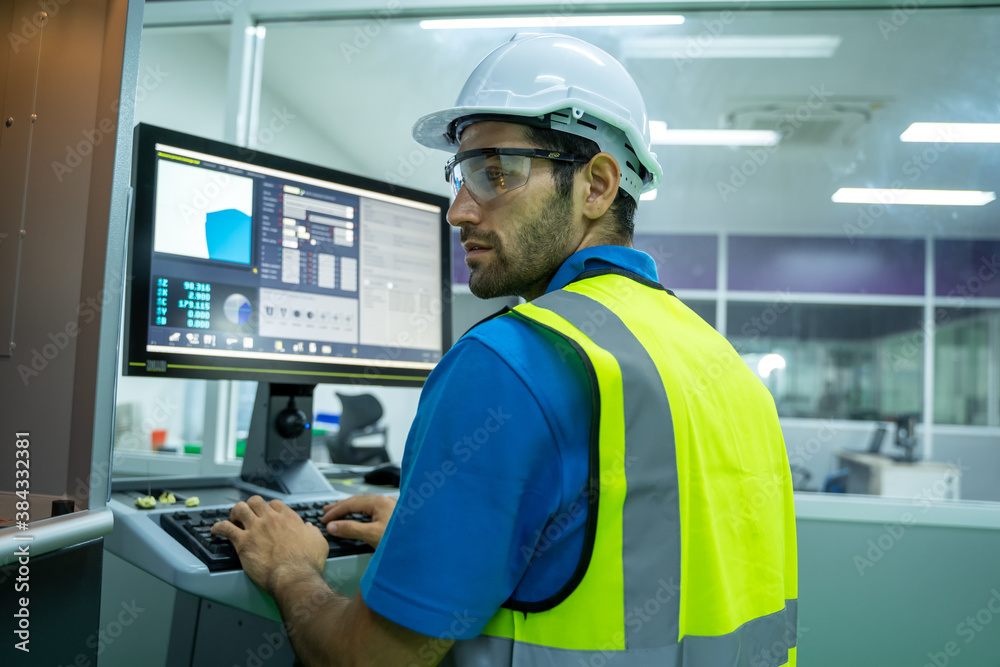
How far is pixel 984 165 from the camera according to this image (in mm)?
1859

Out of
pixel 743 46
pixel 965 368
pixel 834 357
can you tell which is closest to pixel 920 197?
pixel 743 46

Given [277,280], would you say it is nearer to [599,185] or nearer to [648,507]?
[599,185]

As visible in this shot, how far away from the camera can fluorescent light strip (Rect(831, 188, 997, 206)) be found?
189 cm

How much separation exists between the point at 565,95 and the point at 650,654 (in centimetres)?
68

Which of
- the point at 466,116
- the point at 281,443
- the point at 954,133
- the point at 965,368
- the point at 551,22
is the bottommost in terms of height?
the point at 281,443

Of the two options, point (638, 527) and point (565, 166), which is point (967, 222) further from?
point (638, 527)

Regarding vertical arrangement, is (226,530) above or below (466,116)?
below

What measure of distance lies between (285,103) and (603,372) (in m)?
3.26

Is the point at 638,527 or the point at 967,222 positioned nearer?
the point at 638,527

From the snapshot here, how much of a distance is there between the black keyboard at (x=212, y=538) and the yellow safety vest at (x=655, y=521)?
33 centimetres

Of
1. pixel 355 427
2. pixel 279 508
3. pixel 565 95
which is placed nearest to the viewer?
pixel 565 95

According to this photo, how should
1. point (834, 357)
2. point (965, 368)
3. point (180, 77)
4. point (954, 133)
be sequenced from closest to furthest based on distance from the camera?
point (954, 133)
point (965, 368)
point (834, 357)
point (180, 77)

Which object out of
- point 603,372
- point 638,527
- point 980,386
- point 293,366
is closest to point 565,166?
point 603,372

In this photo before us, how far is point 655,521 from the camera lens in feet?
2.13
